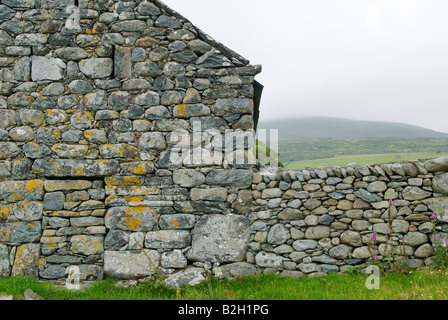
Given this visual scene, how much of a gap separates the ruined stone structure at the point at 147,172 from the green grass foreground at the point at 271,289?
0.93 ft

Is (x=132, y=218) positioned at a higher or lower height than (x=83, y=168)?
lower

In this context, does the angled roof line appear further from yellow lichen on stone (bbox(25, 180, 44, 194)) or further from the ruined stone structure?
yellow lichen on stone (bbox(25, 180, 44, 194))

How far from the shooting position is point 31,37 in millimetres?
6266

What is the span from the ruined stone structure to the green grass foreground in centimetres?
28

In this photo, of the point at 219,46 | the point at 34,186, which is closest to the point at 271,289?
the point at 219,46

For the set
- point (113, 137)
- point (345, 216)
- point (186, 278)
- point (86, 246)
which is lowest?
point (186, 278)

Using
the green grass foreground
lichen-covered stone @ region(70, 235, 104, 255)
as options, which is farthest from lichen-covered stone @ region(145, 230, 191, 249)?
lichen-covered stone @ region(70, 235, 104, 255)

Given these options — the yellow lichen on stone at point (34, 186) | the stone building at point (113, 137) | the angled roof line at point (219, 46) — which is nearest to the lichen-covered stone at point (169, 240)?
the stone building at point (113, 137)

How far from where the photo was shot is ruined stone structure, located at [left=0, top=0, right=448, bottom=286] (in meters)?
5.63

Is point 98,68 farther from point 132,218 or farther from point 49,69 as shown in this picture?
point 132,218

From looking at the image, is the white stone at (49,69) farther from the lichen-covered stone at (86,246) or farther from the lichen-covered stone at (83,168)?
the lichen-covered stone at (86,246)

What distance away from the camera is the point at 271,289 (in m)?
4.92

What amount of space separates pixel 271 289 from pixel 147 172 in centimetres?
288
